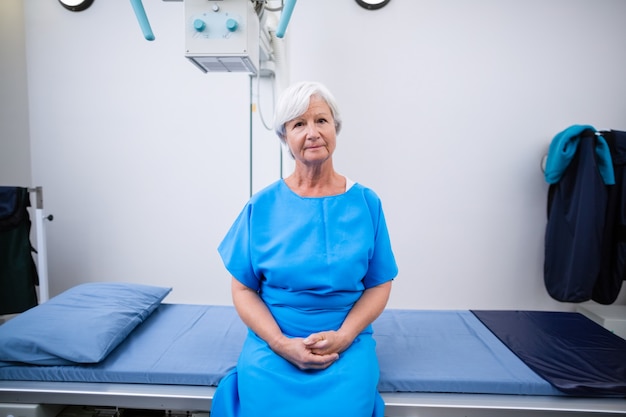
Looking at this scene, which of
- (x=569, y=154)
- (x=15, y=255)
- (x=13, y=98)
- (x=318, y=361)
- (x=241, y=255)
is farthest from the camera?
(x=13, y=98)

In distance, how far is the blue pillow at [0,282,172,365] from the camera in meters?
1.17

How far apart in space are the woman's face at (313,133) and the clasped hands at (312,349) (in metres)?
0.52

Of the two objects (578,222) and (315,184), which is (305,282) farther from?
(578,222)

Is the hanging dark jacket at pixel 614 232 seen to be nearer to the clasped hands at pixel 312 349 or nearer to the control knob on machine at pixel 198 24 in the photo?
the clasped hands at pixel 312 349

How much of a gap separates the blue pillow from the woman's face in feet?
2.91

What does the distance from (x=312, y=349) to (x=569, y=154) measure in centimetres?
167

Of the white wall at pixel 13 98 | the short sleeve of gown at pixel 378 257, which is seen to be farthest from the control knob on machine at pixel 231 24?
the white wall at pixel 13 98

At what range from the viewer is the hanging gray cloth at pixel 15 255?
169 centimetres

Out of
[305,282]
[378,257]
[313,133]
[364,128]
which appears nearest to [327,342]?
[305,282]

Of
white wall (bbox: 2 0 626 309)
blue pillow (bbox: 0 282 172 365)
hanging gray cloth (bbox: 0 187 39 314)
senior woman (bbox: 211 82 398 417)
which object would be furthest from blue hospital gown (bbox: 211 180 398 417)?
hanging gray cloth (bbox: 0 187 39 314)

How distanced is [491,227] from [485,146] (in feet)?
1.55

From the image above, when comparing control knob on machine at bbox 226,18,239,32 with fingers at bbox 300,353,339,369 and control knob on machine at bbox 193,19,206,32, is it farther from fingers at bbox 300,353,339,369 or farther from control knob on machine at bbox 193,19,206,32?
fingers at bbox 300,353,339,369

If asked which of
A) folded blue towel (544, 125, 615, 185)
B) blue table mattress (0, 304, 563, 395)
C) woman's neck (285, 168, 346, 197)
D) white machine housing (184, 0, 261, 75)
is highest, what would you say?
white machine housing (184, 0, 261, 75)

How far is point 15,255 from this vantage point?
173 centimetres
